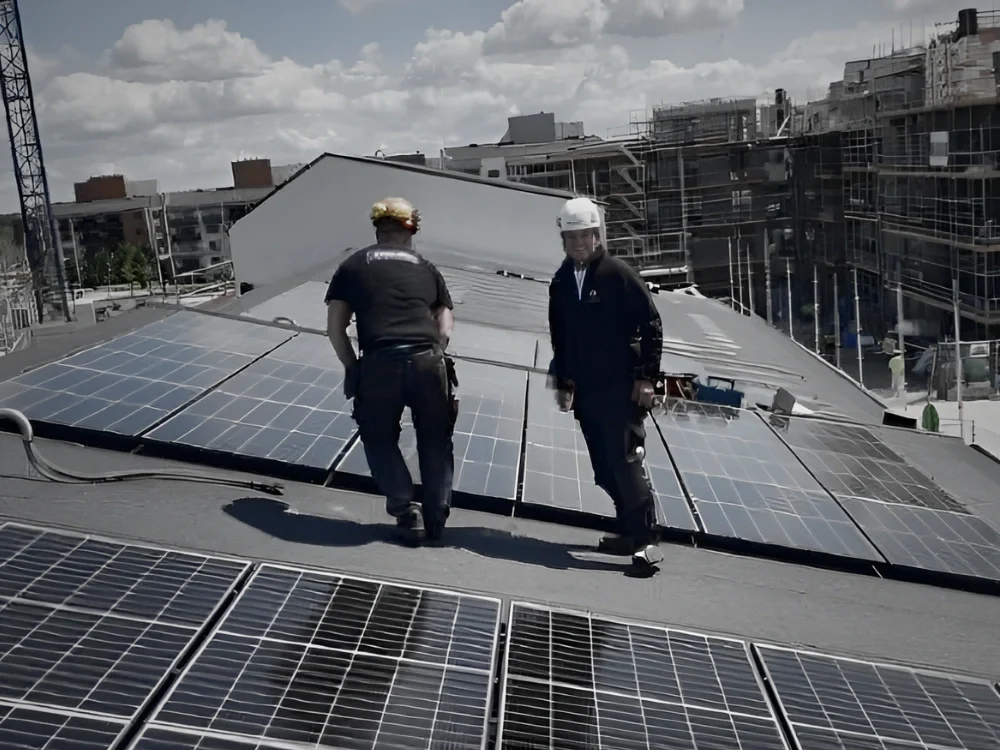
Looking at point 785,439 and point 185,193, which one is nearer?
point 785,439

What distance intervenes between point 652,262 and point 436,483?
137 feet

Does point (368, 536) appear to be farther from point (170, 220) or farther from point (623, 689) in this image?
point (170, 220)

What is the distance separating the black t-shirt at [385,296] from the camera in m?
5.23

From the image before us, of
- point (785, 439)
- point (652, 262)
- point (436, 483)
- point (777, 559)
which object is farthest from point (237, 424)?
point (652, 262)

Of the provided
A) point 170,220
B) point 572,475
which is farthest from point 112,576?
point 170,220

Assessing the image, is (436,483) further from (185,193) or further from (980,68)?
(185,193)

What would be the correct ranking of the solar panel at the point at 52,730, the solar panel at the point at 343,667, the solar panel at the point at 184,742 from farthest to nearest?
the solar panel at the point at 343,667 → the solar panel at the point at 184,742 → the solar panel at the point at 52,730

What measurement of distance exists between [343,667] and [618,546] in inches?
100

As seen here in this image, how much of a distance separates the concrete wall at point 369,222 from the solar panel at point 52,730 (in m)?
17.4

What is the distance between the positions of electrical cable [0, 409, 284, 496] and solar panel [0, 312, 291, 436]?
51cm

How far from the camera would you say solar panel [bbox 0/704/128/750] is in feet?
9.43

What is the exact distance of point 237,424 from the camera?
658cm

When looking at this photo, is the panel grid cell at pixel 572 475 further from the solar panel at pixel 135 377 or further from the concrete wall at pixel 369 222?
the concrete wall at pixel 369 222

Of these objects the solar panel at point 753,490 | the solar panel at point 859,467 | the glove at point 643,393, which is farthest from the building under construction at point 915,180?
the glove at point 643,393
